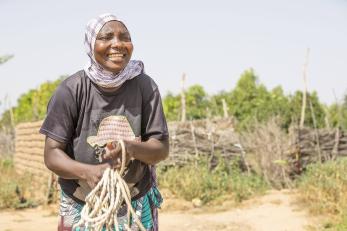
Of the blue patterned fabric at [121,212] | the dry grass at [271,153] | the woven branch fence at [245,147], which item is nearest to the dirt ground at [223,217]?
the dry grass at [271,153]

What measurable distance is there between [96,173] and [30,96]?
87.3 feet

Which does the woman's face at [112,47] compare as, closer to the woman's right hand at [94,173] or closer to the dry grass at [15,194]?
the woman's right hand at [94,173]

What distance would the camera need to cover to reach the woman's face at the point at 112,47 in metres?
2.09

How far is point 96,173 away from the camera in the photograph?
1.90 metres

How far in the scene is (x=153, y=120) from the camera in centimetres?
223

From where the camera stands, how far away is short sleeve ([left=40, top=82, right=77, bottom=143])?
2.11m

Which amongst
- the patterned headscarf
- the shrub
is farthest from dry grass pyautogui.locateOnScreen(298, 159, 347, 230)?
the patterned headscarf

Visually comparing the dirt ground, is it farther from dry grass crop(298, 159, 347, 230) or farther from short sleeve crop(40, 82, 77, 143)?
short sleeve crop(40, 82, 77, 143)

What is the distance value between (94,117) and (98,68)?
0.21 m

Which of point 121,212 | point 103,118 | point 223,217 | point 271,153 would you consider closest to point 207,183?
point 223,217

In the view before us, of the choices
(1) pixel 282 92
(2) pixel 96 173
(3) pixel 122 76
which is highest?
(1) pixel 282 92

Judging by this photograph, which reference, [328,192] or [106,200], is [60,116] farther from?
[328,192]

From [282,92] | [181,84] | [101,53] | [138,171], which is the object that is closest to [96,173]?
[138,171]

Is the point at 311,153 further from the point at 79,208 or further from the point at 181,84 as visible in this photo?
the point at 79,208
